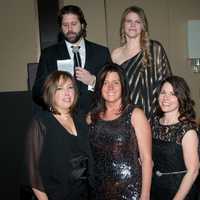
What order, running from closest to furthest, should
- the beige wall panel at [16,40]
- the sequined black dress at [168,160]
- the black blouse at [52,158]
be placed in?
the black blouse at [52,158]
the sequined black dress at [168,160]
the beige wall panel at [16,40]

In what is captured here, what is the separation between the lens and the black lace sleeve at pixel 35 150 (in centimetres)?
174

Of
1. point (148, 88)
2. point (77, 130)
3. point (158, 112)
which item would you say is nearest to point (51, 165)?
point (77, 130)

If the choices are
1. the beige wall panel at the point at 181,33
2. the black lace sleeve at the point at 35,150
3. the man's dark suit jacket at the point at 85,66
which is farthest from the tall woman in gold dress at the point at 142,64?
the beige wall panel at the point at 181,33

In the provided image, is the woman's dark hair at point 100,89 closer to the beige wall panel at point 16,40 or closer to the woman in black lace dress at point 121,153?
the woman in black lace dress at point 121,153

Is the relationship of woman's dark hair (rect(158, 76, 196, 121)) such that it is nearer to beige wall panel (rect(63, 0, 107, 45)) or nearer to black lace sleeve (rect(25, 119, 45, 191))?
black lace sleeve (rect(25, 119, 45, 191))

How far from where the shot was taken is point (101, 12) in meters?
4.27

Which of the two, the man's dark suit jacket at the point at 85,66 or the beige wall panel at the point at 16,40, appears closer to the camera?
the man's dark suit jacket at the point at 85,66

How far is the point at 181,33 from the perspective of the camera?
14.7ft

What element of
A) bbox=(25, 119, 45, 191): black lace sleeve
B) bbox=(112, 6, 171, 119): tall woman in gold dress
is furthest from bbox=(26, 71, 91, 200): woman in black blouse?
bbox=(112, 6, 171, 119): tall woman in gold dress

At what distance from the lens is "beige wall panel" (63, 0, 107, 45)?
4230 millimetres

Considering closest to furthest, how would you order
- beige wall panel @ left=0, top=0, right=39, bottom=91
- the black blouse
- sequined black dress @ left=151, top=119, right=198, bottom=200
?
the black blouse → sequined black dress @ left=151, top=119, right=198, bottom=200 → beige wall panel @ left=0, top=0, right=39, bottom=91

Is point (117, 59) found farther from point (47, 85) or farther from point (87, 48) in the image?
point (47, 85)

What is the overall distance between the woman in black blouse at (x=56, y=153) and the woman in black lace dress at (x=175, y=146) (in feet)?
1.33

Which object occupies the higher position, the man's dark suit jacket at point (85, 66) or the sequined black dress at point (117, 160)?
the man's dark suit jacket at point (85, 66)
